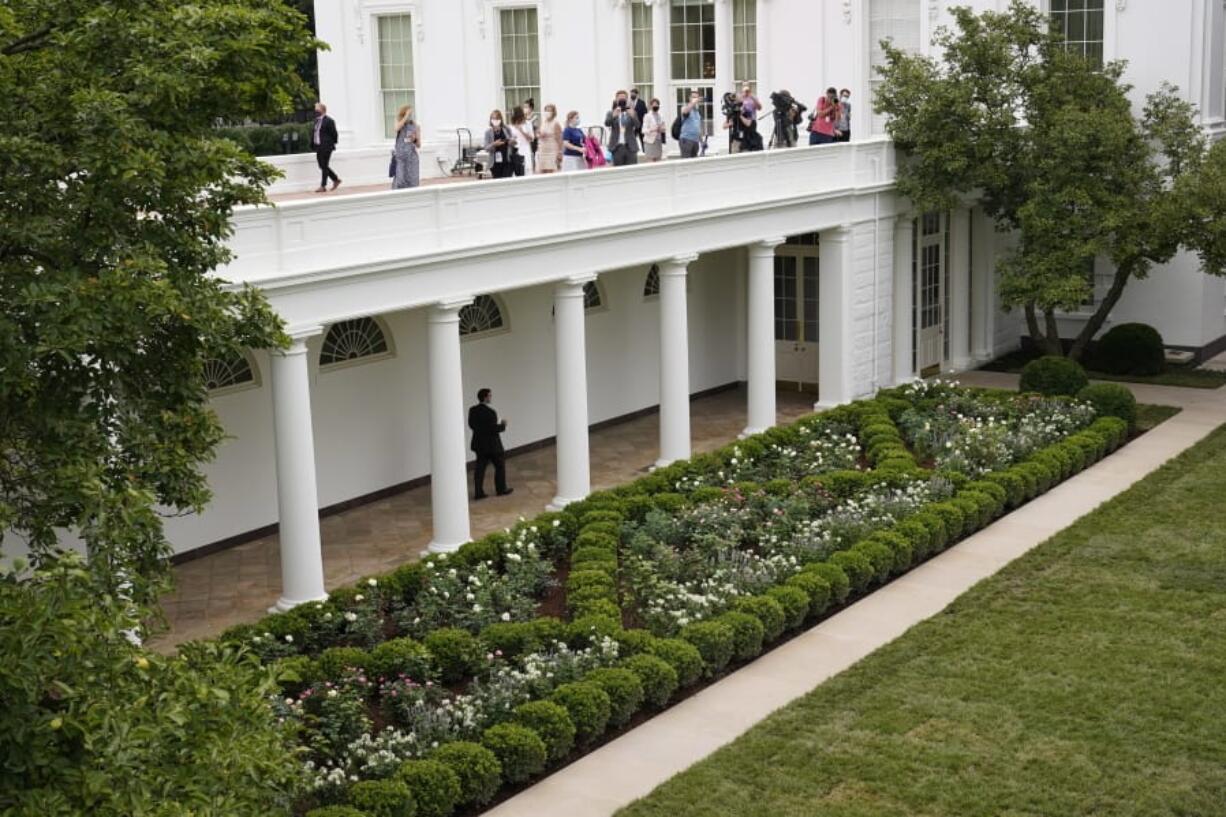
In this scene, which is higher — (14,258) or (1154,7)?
(1154,7)

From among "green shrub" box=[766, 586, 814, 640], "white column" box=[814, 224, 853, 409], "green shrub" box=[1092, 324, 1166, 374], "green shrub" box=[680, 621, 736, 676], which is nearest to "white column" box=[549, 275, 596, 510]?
"green shrub" box=[766, 586, 814, 640]

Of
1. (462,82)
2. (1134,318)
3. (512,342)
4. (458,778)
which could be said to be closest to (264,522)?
(512,342)

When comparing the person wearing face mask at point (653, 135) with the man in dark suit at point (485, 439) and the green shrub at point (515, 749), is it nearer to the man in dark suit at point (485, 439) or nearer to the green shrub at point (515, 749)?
the man in dark suit at point (485, 439)

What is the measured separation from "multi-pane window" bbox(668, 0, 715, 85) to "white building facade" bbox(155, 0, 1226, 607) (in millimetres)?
47

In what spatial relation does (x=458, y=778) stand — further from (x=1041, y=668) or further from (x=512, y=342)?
(x=512, y=342)

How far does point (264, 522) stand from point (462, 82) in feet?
53.4

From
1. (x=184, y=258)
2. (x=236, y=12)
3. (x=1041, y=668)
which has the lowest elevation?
(x=1041, y=668)

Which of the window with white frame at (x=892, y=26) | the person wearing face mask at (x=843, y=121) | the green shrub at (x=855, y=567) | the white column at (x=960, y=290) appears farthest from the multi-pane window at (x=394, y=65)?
the green shrub at (x=855, y=567)

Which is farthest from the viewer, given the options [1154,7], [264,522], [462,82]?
[462,82]

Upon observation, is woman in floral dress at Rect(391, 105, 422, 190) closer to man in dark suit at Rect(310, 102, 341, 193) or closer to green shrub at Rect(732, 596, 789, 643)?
man in dark suit at Rect(310, 102, 341, 193)

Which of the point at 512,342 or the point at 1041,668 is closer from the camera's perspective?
the point at 1041,668

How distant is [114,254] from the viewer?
11492 millimetres

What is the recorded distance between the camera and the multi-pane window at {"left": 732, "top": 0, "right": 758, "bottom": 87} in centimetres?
3462

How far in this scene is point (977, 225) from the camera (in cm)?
3491
